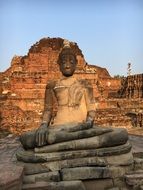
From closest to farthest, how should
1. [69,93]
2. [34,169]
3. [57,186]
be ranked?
[57,186] → [34,169] → [69,93]

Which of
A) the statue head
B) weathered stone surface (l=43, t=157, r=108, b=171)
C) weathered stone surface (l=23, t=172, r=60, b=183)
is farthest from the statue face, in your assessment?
weathered stone surface (l=23, t=172, r=60, b=183)

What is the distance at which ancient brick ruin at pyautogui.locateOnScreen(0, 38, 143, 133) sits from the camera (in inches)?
608

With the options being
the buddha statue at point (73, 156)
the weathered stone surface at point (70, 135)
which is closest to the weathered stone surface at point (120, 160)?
the buddha statue at point (73, 156)

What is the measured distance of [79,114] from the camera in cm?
539

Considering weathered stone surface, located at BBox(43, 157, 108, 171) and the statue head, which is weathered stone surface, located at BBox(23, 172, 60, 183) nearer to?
Result: weathered stone surface, located at BBox(43, 157, 108, 171)

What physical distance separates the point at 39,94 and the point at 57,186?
18628 mm

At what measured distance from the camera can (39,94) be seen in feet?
73.4

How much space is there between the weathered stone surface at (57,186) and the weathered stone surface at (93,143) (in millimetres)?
571

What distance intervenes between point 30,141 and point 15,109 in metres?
11.7

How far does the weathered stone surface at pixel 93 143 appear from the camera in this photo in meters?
4.45

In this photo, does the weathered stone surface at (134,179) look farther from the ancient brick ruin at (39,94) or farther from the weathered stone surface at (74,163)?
the ancient brick ruin at (39,94)

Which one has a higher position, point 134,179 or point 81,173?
point 81,173

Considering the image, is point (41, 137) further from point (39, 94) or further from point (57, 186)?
point (39, 94)

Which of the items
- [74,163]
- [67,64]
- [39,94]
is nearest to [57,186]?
[74,163]
